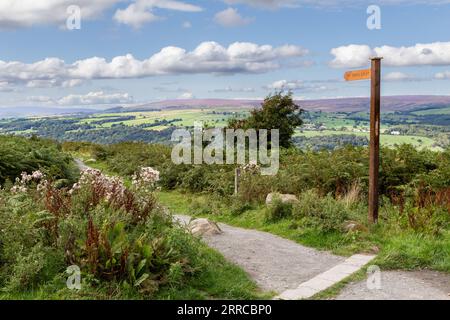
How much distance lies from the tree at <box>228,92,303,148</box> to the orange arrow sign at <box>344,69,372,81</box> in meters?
17.2

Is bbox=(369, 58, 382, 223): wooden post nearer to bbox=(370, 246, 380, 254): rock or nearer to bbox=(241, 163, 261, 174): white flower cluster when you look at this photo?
bbox=(370, 246, 380, 254): rock

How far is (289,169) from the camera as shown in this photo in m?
14.8

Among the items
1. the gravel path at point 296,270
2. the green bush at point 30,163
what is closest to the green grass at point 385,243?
the gravel path at point 296,270

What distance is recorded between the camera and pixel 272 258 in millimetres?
8258

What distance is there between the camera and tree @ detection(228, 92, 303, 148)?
90.1 feet

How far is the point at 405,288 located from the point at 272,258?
2.32m

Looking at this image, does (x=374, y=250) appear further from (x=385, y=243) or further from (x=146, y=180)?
(x=146, y=180)

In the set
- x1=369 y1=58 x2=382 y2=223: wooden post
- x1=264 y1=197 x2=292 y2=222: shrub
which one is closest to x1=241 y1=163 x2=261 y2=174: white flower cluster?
x1=264 y1=197 x2=292 y2=222: shrub

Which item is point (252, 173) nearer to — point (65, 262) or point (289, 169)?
point (289, 169)

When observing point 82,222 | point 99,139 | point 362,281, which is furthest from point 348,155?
point 99,139

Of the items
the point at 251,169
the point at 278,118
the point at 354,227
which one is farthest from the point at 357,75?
the point at 278,118

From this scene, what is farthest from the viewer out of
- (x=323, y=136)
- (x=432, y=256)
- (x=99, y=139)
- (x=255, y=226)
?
(x=99, y=139)

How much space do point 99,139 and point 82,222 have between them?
40097 mm

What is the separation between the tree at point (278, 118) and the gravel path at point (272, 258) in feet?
57.5
